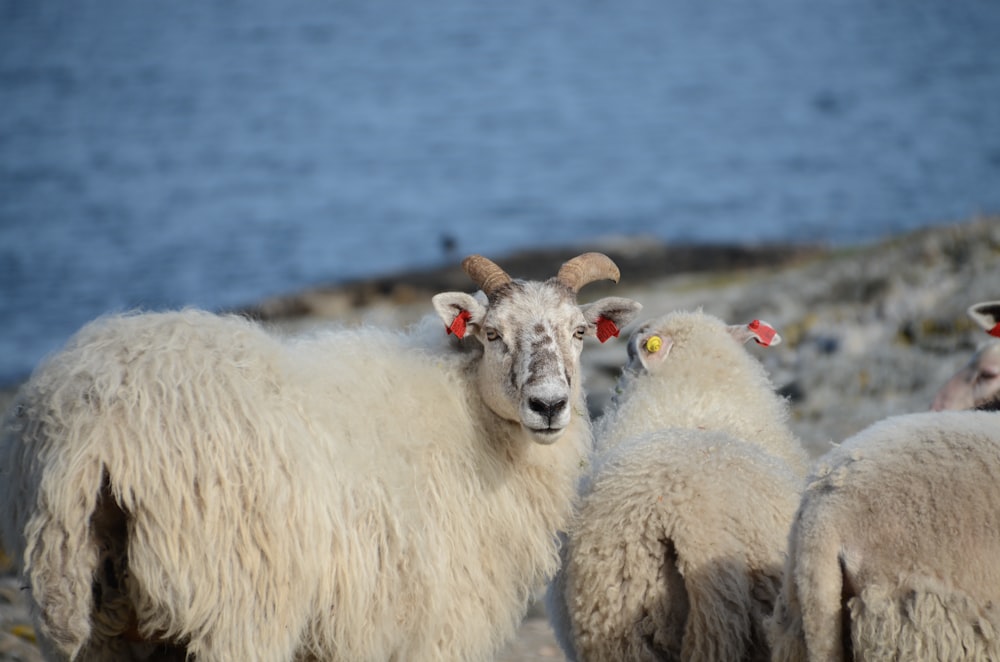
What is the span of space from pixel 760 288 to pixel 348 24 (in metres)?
84.3

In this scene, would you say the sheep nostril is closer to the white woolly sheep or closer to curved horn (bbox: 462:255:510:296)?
curved horn (bbox: 462:255:510:296)

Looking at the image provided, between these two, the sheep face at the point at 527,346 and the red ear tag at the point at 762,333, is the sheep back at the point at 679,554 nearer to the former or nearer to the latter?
the sheep face at the point at 527,346

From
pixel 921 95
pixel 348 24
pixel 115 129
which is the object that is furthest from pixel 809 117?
pixel 348 24

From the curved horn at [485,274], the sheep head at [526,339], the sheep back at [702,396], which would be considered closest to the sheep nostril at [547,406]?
the sheep head at [526,339]

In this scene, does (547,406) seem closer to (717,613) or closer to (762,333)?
(717,613)

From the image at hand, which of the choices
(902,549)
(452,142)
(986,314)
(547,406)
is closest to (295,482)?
(547,406)

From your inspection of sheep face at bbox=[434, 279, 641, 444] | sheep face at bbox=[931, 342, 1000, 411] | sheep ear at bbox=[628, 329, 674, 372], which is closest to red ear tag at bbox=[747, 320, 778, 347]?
sheep ear at bbox=[628, 329, 674, 372]

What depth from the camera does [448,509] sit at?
16.1 ft

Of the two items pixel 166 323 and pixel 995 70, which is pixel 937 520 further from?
pixel 995 70

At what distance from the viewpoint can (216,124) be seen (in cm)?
5219

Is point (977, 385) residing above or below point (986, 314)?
below

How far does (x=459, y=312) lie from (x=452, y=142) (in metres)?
41.4

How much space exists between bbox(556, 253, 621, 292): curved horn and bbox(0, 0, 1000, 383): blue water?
3.32 m

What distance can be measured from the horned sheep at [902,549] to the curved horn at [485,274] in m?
1.78
